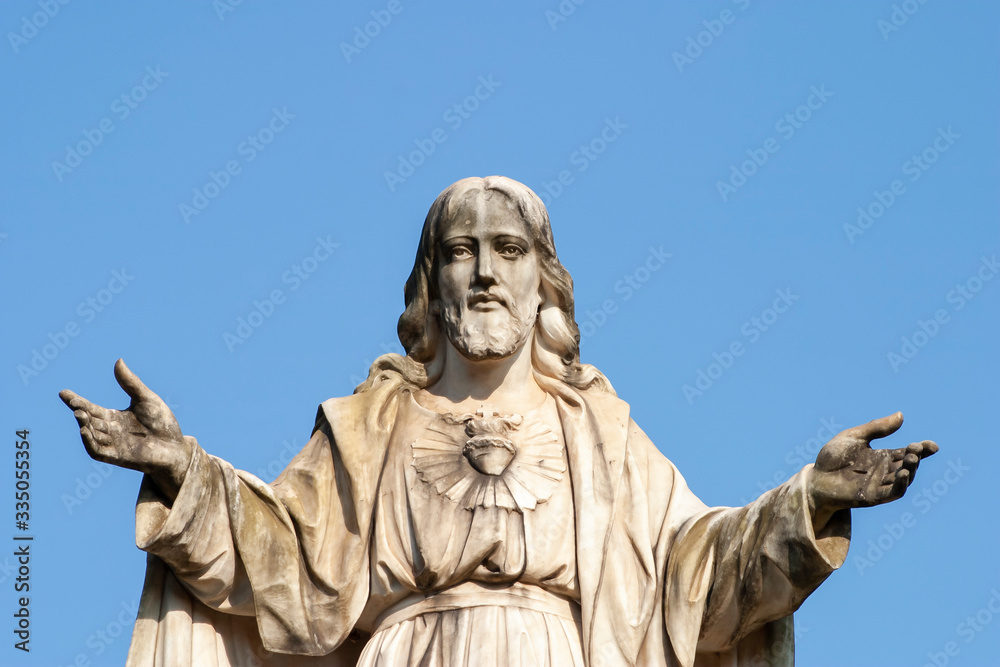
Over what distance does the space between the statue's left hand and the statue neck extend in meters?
2.33

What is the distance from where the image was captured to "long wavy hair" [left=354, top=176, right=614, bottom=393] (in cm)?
1584

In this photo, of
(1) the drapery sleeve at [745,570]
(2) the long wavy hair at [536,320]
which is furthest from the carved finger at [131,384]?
(1) the drapery sleeve at [745,570]

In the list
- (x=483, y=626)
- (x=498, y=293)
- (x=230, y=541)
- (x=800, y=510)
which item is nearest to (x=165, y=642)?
(x=230, y=541)

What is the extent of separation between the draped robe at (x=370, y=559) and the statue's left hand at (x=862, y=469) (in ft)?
0.50

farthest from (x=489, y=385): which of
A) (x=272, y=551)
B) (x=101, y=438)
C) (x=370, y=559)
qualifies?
(x=101, y=438)

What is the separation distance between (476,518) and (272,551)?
4.58 ft

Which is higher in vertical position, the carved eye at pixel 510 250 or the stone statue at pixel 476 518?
the carved eye at pixel 510 250

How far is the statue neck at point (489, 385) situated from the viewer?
15.8 m

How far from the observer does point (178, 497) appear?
14609 millimetres

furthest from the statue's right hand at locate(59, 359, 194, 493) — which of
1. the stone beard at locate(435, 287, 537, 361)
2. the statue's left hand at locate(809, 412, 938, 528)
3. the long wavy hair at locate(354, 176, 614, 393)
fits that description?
the statue's left hand at locate(809, 412, 938, 528)

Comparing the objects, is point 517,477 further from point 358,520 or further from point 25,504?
point 25,504

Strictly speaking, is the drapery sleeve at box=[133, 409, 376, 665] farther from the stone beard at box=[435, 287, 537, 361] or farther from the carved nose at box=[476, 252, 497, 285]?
the carved nose at box=[476, 252, 497, 285]

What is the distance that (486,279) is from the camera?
1555 cm

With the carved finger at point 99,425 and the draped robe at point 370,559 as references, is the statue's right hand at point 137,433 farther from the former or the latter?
the draped robe at point 370,559
